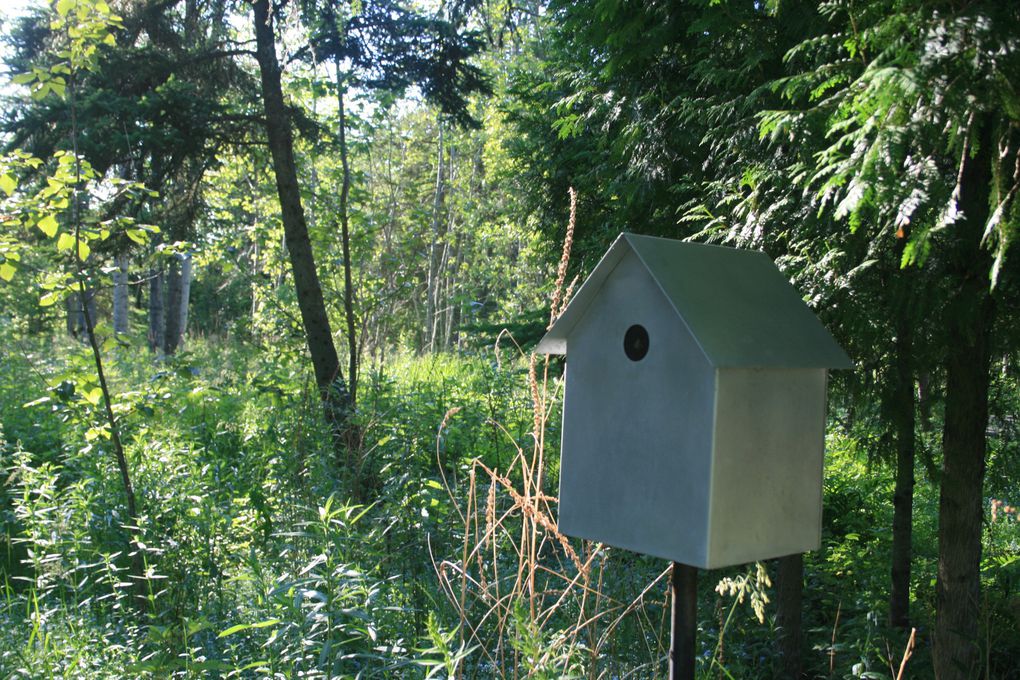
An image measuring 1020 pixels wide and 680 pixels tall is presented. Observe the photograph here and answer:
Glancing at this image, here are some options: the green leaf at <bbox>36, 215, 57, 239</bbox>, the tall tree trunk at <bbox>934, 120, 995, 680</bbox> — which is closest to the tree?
the tall tree trunk at <bbox>934, 120, 995, 680</bbox>

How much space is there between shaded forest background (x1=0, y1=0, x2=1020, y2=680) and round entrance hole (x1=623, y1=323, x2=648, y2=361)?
1.75 feet

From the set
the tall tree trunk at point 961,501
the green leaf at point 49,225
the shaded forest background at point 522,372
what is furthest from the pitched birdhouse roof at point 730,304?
the green leaf at point 49,225

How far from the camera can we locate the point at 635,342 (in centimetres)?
193

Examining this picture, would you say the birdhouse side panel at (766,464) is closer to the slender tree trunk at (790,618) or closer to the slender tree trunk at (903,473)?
the slender tree trunk at (903,473)

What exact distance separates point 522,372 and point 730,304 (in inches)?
167

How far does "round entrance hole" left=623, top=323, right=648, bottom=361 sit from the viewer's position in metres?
1.90

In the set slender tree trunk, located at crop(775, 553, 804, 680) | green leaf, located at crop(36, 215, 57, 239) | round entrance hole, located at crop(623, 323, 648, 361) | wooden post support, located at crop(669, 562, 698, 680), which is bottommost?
slender tree trunk, located at crop(775, 553, 804, 680)

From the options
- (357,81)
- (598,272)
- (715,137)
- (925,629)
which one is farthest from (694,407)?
(357,81)

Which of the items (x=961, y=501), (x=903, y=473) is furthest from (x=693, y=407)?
(x=903, y=473)

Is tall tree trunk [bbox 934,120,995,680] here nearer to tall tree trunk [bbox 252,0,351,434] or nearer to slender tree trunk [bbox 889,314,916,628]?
slender tree trunk [bbox 889,314,916,628]

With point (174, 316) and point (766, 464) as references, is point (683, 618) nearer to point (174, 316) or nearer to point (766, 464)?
point (766, 464)

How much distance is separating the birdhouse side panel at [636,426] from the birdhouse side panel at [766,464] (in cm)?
4

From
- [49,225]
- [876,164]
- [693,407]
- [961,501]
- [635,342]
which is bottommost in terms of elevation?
[961,501]

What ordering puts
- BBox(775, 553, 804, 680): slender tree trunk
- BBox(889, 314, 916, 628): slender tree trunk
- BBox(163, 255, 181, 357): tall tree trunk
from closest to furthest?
BBox(889, 314, 916, 628): slender tree trunk < BBox(775, 553, 804, 680): slender tree trunk < BBox(163, 255, 181, 357): tall tree trunk
